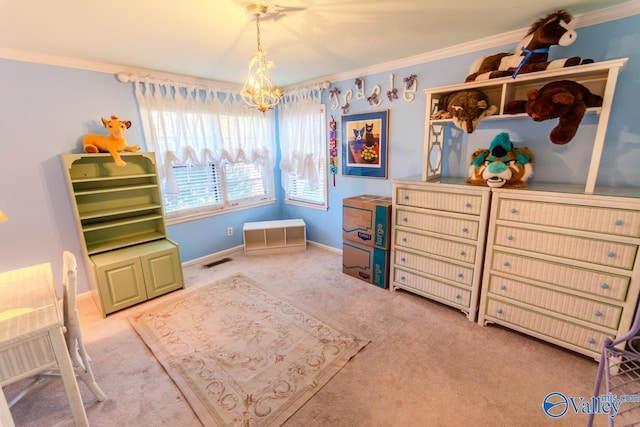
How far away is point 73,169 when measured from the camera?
8.96 ft

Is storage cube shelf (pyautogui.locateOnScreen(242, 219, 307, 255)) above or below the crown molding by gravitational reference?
below

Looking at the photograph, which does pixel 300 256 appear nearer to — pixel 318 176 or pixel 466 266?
pixel 318 176

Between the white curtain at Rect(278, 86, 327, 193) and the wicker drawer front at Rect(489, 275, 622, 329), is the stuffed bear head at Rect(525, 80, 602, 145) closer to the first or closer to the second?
the wicker drawer front at Rect(489, 275, 622, 329)

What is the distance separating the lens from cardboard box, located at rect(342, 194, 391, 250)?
2977mm

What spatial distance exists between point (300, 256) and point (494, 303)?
7.99 feet

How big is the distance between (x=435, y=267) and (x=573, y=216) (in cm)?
109

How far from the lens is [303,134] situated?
157 inches

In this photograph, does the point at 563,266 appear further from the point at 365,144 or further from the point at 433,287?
the point at 365,144

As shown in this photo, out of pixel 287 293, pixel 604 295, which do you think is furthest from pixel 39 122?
pixel 604 295

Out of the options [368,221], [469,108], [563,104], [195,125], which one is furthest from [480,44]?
[195,125]

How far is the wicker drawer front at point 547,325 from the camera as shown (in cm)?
195

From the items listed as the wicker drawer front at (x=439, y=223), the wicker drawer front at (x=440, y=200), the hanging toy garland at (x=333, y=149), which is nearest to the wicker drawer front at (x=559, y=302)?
the wicker drawer front at (x=439, y=223)

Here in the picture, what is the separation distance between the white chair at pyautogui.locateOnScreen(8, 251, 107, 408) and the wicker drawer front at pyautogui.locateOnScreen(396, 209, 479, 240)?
255 centimetres

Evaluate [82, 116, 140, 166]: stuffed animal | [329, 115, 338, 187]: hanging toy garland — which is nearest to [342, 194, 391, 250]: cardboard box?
[329, 115, 338, 187]: hanging toy garland
